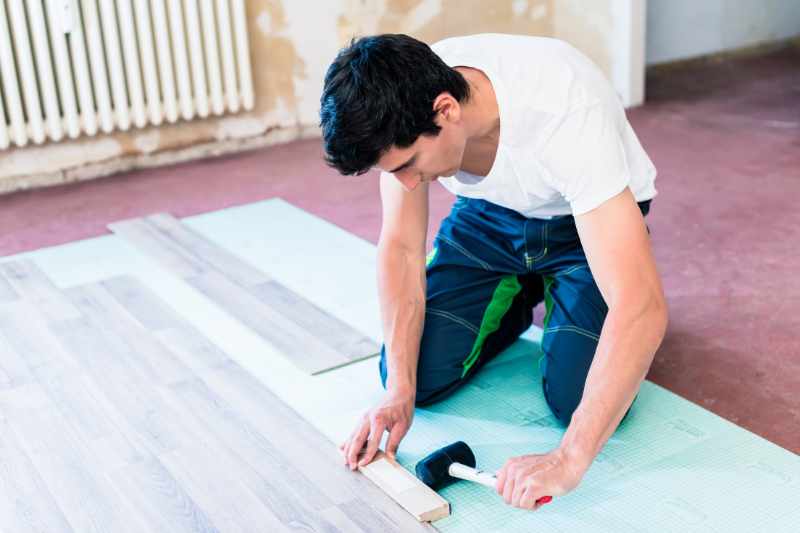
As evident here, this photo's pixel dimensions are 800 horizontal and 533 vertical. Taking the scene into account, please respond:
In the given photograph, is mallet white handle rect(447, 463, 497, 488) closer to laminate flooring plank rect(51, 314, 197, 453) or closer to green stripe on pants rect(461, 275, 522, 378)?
green stripe on pants rect(461, 275, 522, 378)

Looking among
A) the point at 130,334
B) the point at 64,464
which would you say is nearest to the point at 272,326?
the point at 130,334

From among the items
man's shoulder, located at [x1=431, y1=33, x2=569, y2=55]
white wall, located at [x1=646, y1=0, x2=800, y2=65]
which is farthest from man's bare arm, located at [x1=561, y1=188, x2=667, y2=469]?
white wall, located at [x1=646, y1=0, x2=800, y2=65]

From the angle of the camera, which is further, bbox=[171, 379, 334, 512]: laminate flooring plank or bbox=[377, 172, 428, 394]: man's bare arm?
bbox=[377, 172, 428, 394]: man's bare arm

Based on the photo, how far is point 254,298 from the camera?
9.93ft

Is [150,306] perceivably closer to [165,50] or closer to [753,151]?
[165,50]

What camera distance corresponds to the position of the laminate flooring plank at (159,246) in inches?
129

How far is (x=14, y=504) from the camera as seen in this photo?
6.58 feet

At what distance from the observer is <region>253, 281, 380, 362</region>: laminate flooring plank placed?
265 cm

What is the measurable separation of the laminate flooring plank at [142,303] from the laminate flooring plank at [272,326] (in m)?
0.15

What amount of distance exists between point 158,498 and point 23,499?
28cm

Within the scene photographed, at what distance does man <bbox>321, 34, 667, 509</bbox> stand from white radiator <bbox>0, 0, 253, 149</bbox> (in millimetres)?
2339

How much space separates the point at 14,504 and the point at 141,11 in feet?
9.02

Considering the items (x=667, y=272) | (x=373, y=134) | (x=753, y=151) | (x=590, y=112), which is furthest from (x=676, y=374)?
(x=753, y=151)

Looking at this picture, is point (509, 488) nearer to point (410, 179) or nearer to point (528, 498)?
point (528, 498)
